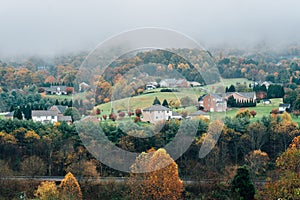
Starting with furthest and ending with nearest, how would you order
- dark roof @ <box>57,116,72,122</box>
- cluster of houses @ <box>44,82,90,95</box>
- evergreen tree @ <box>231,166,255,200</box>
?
cluster of houses @ <box>44,82,90,95</box>
dark roof @ <box>57,116,72,122</box>
evergreen tree @ <box>231,166,255,200</box>

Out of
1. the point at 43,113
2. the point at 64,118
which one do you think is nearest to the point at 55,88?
the point at 43,113

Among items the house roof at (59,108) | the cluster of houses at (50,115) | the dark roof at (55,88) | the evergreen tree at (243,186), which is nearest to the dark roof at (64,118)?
the cluster of houses at (50,115)

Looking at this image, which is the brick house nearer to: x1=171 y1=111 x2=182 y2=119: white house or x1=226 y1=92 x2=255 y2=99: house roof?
x1=171 y1=111 x2=182 y2=119: white house

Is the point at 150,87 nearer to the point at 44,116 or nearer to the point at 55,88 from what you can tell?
the point at 44,116

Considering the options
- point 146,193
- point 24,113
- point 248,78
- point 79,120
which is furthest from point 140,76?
Result: point 248,78

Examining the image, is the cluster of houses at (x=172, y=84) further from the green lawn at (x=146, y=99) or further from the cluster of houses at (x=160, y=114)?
the cluster of houses at (x=160, y=114)

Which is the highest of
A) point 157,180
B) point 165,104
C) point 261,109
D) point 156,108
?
point 165,104

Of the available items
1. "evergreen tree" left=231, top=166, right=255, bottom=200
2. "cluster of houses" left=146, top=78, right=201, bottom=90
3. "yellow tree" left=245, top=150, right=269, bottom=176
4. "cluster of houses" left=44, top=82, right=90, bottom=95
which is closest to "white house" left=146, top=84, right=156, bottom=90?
"cluster of houses" left=146, top=78, right=201, bottom=90
